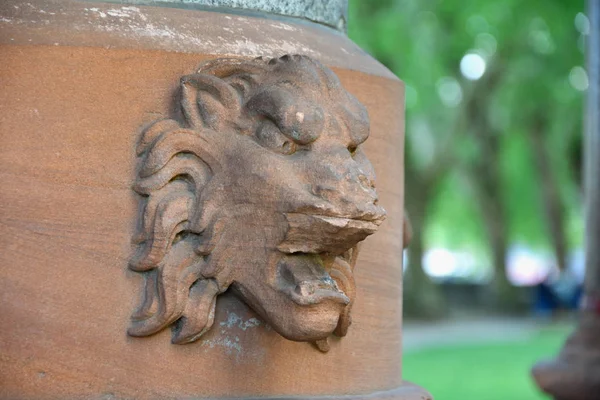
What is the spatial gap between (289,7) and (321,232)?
801 millimetres

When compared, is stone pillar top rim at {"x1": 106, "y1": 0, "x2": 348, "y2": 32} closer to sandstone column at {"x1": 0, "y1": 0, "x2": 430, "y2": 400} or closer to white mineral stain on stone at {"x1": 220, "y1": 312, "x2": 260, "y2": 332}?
sandstone column at {"x1": 0, "y1": 0, "x2": 430, "y2": 400}

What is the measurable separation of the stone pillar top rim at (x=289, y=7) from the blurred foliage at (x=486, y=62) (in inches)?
463

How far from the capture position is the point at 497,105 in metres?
20.1

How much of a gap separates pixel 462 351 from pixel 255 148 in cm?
1175

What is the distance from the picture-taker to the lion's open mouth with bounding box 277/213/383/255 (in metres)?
2.45

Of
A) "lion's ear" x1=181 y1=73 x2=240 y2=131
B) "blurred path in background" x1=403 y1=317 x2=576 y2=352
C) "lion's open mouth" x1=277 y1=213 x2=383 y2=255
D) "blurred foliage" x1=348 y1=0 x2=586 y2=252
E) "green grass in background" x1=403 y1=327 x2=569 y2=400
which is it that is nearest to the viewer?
"lion's open mouth" x1=277 y1=213 x2=383 y2=255

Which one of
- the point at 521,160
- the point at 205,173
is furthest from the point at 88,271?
the point at 521,160

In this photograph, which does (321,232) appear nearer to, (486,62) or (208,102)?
(208,102)

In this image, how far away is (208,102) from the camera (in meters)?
2.57

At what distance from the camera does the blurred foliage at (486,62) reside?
620 inches

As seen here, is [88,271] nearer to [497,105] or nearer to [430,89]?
[430,89]

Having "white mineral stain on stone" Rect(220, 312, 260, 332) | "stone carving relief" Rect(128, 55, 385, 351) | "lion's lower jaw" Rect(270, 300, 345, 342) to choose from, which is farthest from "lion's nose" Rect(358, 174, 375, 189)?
"white mineral stain on stone" Rect(220, 312, 260, 332)

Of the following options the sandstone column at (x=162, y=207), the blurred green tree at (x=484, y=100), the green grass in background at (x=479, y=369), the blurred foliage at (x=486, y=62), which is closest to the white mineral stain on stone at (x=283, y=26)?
the sandstone column at (x=162, y=207)

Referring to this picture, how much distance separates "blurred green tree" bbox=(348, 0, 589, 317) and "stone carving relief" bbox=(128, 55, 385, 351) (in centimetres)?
1130
